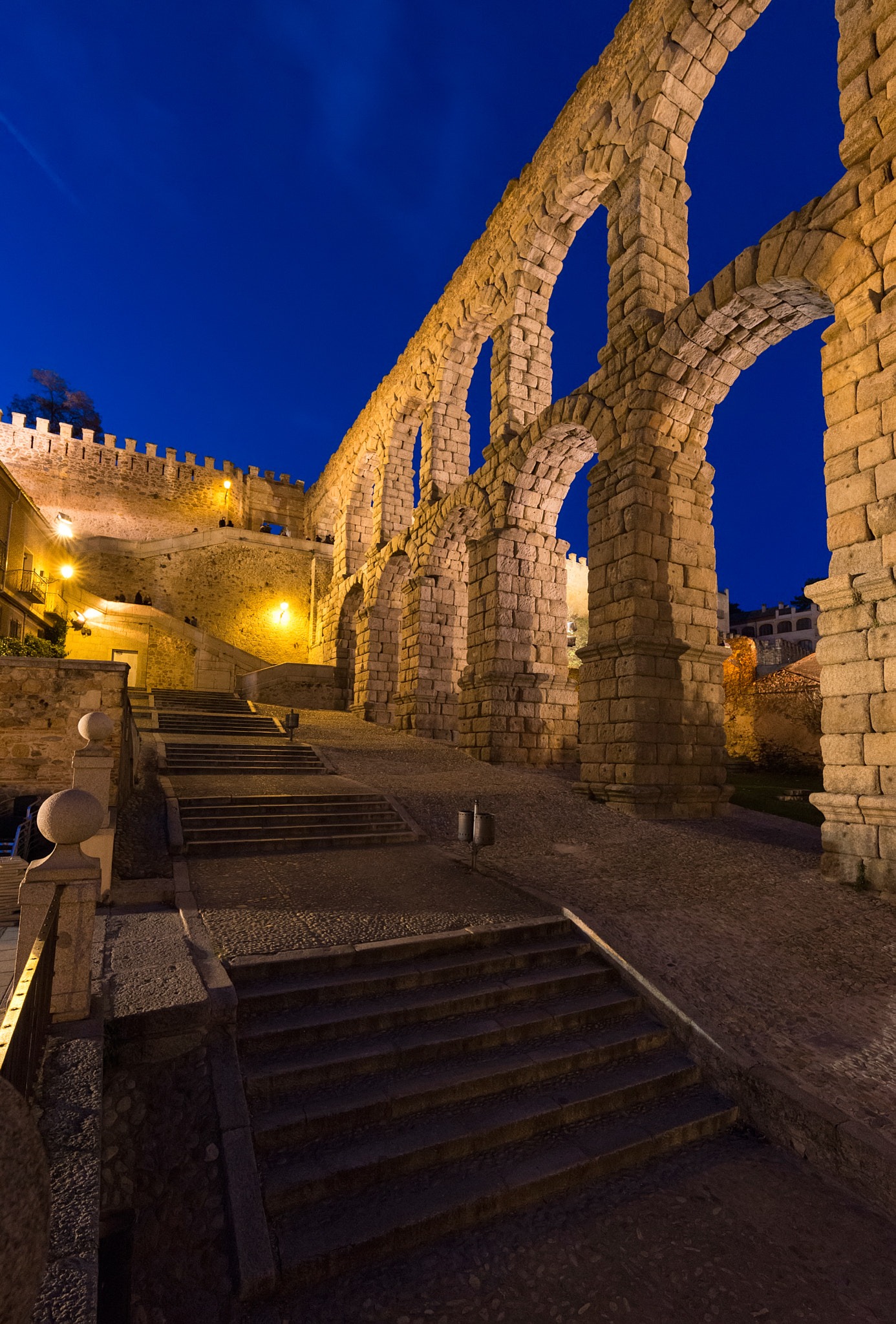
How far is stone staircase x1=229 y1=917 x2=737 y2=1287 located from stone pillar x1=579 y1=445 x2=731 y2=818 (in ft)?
17.7

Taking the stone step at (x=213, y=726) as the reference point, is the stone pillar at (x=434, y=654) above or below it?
above

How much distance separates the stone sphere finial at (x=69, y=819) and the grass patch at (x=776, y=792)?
9260 mm

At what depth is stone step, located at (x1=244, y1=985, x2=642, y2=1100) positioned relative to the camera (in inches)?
134

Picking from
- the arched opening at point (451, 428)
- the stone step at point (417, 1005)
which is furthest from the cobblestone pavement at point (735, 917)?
the arched opening at point (451, 428)

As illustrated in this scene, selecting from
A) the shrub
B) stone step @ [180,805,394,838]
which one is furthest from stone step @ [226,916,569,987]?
the shrub

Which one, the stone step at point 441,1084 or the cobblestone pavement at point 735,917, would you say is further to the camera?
the cobblestone pavement at point 735,917

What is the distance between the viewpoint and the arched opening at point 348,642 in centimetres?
2405

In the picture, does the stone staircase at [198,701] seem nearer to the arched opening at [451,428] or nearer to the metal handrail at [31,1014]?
the arched opening at [451,428]

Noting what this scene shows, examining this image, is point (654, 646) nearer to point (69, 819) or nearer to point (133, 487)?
point (69, 819)

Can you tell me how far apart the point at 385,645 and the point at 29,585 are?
12481mm

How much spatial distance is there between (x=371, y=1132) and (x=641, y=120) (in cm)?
1407

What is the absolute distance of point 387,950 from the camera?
446 cm

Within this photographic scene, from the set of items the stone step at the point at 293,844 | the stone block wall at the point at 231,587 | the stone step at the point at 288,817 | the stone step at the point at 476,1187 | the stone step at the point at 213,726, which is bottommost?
the stone step at the point at 476,1187

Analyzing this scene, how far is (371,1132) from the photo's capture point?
322 centimetres
